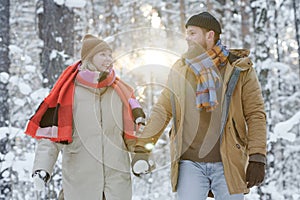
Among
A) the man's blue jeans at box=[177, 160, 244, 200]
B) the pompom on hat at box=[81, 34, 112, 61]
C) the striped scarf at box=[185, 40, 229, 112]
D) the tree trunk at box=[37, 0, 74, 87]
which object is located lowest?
the man's blue jeans at box=[177, 160, 244, 200]

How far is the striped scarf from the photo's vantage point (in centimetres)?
421

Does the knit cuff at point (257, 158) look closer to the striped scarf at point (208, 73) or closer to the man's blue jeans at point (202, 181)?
the man's blue jeans at point (202, 181)

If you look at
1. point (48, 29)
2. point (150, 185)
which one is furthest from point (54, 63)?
point (150, 185)

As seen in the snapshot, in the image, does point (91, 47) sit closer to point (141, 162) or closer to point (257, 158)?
point (141, 162)

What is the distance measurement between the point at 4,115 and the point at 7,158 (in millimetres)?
1562

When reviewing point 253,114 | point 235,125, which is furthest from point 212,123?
point 253,114

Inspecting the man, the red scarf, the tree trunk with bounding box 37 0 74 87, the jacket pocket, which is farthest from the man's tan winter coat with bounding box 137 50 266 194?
the tree trunk with bounding box 37 0 74 87

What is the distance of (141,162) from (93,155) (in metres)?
0.44

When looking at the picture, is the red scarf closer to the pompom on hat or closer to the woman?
the woman

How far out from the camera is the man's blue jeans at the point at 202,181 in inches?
165

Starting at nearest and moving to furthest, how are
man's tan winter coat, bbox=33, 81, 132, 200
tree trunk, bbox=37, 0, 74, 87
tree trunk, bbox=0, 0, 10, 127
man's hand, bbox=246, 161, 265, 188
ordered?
man's hand, bbox=246, 161, 265, 188 < man's tan winter coat, bbox=33, 81, 132, 200 < tree trunk, bbox=37, 0, 74, 87 < tree trunk, bbox=0, 0, 10, 127

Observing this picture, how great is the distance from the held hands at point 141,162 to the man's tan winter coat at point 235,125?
0.08m

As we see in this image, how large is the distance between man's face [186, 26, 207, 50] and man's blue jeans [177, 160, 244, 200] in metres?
1.00

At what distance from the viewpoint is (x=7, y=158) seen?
27.2 feet
